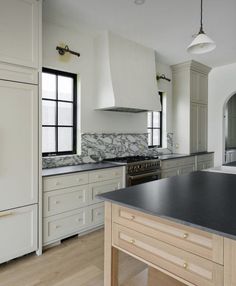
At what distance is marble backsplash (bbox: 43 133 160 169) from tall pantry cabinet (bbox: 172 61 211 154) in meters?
0.97

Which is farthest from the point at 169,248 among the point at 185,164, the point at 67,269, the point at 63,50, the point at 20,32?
the point at 185,164

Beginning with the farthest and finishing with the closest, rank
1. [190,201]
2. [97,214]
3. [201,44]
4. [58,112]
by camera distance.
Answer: [58,112]
[97,214]
[201,44]
[190,201]

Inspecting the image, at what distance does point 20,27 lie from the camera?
2318 mm

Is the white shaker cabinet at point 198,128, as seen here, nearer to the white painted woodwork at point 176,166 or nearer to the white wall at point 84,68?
the white painted woodwork at point 176,166

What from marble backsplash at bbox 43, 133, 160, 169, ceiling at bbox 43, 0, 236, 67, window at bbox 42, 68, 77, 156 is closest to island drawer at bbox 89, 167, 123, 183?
marble backsplash at bbox 43, 133, 160, 169

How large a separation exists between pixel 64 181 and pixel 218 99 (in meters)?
4.07

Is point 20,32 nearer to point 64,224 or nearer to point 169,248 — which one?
point 64,224

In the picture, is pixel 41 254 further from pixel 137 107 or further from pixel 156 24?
pixel 156 24

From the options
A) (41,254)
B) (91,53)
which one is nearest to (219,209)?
(41,254)

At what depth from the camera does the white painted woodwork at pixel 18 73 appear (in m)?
2.22

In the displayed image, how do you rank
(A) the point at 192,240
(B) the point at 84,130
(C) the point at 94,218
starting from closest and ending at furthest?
(A) the point at 192,240, (C) the point at 94,218, (B) the point at 84,130

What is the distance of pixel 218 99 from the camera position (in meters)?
5.22

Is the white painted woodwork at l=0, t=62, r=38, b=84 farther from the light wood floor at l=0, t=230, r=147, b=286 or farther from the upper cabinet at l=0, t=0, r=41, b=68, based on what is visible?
the light wood floor at l=0, t=230, r=147, b=286

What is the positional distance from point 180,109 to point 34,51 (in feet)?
11.4
